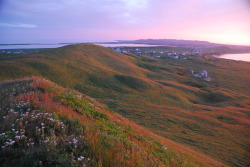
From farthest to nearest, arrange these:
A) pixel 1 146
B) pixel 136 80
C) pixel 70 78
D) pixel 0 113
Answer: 1. pixel 136 80
2. pixel 70 78
3. pixel 0 113
4. pixel 1 146

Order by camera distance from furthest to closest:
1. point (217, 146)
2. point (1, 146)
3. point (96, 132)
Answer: point (217, 146) < point (96, 132) < point (1, 146)

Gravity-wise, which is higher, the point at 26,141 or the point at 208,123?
the point at 26,141

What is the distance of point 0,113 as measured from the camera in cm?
602

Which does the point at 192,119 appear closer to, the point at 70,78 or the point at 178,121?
the point at 178,121

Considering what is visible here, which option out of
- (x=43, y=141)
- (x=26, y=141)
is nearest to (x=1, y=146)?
(x=26, y=141)

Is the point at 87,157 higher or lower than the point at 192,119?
higher

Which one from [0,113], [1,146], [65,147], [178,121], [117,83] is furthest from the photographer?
[117,83]

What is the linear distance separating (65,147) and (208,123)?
24.8 meters

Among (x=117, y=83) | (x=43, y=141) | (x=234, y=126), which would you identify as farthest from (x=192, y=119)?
(x=43, y=141)

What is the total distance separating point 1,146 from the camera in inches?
154

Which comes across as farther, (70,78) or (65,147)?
(70,78)

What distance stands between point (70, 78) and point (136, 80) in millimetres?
15691

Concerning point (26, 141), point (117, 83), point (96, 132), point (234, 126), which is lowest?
point (234, 126)

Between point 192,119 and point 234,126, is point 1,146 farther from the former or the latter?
point 234,126
